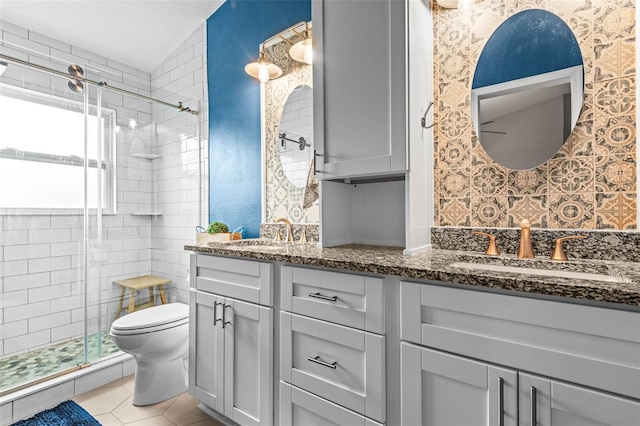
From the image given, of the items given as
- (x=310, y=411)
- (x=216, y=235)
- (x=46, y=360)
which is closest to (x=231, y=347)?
(x=310, y=411)

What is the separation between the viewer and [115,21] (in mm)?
2570

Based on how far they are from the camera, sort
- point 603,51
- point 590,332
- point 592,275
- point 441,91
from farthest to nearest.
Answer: point 441,91
point 603,51
point 592,275
point 590,332

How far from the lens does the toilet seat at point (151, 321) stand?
6.06 feet

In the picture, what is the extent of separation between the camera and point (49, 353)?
7.11 ft

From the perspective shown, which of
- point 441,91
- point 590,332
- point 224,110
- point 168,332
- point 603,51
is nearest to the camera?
point 590,332

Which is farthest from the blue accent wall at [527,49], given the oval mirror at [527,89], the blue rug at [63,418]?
the blue rug at [63,418]

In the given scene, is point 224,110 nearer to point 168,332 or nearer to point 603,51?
point 168,332

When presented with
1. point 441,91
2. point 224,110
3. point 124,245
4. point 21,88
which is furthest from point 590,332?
point 21,88

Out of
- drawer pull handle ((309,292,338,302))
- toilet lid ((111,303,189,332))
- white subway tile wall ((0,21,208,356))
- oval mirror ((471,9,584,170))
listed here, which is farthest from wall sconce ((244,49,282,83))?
toilet lid ((111,303,189,332))

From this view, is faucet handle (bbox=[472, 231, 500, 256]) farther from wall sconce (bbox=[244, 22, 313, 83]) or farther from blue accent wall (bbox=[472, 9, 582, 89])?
wall sconce (bbox=[244, 22, 313, 83])

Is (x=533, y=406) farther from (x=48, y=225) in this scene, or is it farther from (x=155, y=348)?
(x=48, y=225)

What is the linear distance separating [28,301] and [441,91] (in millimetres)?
2777

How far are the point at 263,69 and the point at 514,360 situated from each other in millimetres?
1999

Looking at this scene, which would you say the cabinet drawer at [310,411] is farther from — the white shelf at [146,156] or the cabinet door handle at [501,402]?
the white shelf at [146,156]
